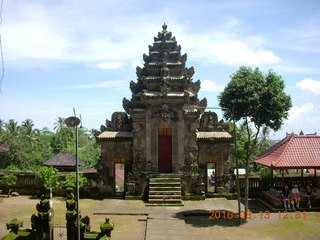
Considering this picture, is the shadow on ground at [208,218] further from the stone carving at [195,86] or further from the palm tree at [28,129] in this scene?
the palm tree at [28,129]

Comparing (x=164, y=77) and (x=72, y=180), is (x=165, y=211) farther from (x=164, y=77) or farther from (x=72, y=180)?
(x=164, y=77)

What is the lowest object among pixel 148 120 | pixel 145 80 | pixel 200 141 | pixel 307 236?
pixel 307 236

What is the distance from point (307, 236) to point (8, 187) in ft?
61.0

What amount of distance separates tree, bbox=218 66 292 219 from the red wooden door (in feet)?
18.8

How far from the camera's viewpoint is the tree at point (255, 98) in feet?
52.7

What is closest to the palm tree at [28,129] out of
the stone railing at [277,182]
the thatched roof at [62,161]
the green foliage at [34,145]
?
the green foliage at [34,145]

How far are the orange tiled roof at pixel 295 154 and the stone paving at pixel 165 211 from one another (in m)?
3.48

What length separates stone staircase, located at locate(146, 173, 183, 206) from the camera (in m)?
18.2

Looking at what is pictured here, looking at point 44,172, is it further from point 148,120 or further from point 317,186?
point 317,186

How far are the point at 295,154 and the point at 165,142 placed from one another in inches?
327

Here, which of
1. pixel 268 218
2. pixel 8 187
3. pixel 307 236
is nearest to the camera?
pixel 307 236

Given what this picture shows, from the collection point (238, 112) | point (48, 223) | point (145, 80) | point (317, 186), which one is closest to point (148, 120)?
point (145, 80)

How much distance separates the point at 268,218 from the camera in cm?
1583
